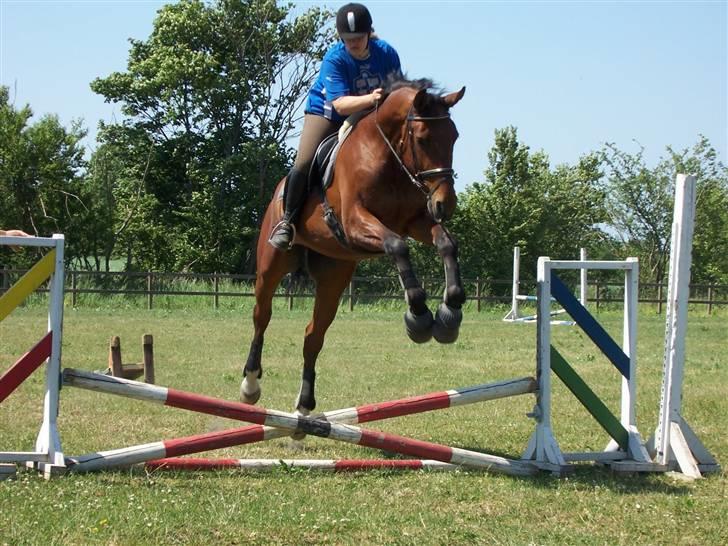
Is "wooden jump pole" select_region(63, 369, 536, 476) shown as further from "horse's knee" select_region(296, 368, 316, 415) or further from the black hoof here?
the black hoof

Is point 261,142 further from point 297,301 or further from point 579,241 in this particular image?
point 579,241

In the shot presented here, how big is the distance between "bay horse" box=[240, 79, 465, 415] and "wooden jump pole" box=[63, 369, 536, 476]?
664 mm

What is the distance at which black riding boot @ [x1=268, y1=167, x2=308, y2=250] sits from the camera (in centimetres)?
676

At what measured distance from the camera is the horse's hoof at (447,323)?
5.16m

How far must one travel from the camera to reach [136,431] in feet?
23.0

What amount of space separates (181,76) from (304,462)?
33088 mm

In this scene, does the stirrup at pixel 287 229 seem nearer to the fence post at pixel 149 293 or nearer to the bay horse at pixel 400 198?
the bay horse at pixel 400 198

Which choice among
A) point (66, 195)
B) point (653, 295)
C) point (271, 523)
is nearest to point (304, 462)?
point (271, 523)

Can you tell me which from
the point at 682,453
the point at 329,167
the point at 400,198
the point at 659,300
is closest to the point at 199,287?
the point at 659,300

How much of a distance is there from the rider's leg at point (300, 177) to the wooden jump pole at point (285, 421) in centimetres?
191

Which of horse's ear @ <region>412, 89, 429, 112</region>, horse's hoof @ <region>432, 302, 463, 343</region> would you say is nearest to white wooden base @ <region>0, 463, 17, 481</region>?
horse's hoof @ <region>432, 302, 463, 343</region>

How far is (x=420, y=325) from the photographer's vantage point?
5.19 m

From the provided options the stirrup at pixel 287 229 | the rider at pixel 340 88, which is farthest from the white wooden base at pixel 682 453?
the stirrup at pixel 287 229

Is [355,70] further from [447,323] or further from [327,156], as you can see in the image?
[447,323]
